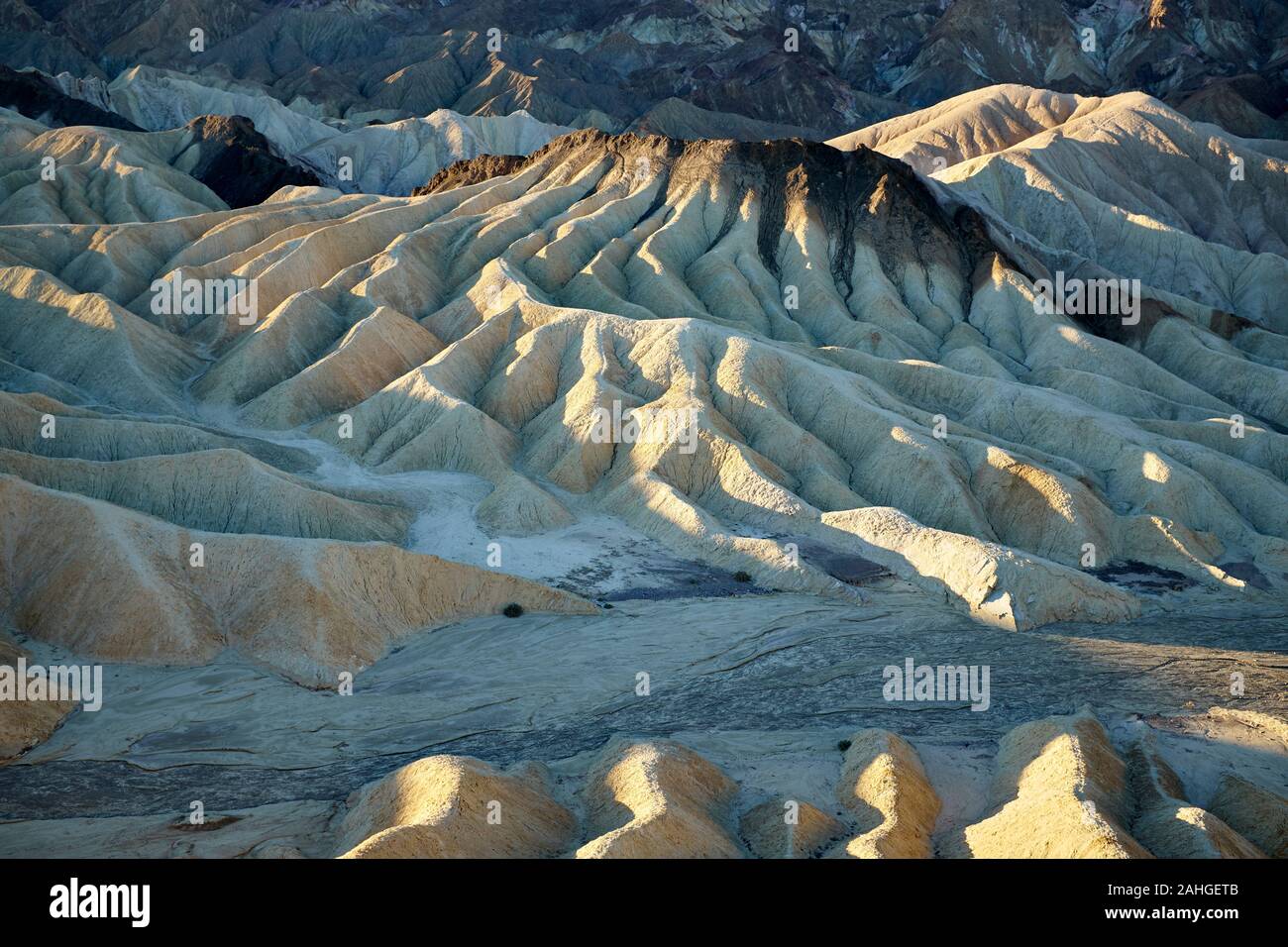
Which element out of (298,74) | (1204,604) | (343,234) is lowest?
(1204,604)

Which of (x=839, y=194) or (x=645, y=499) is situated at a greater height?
(x=839, y=194)

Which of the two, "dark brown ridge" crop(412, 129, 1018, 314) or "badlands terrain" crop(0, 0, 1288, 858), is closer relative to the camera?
"badlands terrain" crop(0, 0, 1288, 858)

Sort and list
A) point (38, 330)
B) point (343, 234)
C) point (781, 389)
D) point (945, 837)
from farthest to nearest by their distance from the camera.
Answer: point (343, 234) → point (38, 330) → point (781, 389) → point (945, 837)

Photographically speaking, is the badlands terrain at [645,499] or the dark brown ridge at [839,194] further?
the dark brown ridge at [839,194]

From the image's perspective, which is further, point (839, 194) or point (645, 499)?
point (839, 194)

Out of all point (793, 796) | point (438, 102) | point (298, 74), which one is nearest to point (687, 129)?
point (438, 102)

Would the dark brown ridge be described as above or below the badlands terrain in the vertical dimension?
above

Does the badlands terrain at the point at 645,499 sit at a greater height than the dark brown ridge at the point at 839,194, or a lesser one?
lesser
